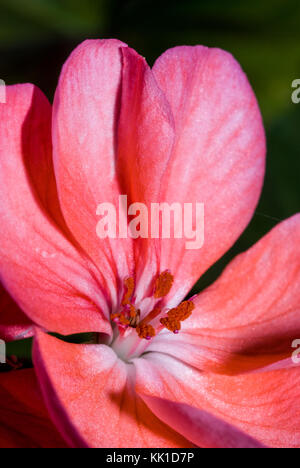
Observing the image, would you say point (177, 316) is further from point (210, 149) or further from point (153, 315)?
point (210, 149)

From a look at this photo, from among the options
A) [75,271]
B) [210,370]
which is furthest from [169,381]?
[75,271]

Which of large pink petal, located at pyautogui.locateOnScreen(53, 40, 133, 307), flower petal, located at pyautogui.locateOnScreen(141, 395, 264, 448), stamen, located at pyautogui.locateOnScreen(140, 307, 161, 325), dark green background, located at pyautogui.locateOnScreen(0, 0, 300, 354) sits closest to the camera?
flower petal, located at pyautogui.locateOnScreen(141, 395, 264, 448)

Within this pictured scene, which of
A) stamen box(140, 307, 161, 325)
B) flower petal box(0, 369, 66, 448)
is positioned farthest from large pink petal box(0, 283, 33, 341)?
stamen box(140, 307, 161, 325)

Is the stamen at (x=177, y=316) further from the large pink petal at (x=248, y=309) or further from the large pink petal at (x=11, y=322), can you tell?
the large pink petal at (x=11, y=322)

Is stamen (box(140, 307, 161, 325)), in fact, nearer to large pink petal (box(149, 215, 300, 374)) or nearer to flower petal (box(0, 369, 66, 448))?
large pink petal (box(149, 215, 300, 374))
